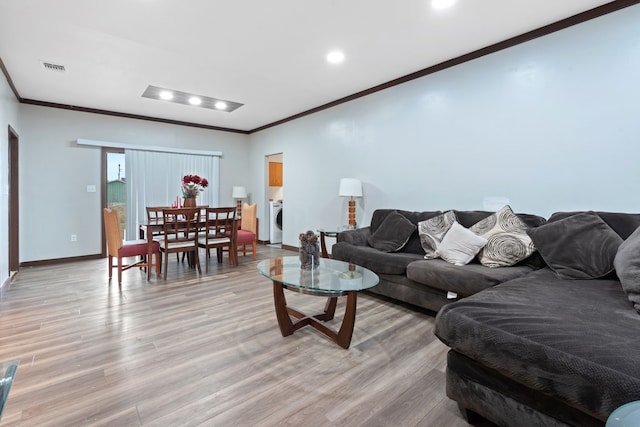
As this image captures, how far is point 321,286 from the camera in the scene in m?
2.13

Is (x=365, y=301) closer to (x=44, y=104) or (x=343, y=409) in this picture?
(x=343, y=409)

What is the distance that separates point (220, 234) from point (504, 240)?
147 inches

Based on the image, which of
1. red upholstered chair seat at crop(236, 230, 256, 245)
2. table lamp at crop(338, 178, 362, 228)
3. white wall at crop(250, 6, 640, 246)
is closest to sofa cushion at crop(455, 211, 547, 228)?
Result: white wall at crop(250, 6, 640, 246)

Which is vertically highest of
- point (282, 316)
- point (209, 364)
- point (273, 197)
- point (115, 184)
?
point (115, 184)

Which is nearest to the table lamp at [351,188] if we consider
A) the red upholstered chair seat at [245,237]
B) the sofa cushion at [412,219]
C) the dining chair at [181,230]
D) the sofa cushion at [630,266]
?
the sofa cushion at [412,219]

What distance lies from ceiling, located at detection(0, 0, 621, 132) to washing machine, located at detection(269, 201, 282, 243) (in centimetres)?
272

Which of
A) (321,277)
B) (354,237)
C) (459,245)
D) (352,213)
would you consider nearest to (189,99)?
(352,213)

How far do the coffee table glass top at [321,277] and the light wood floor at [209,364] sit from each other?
468 mm

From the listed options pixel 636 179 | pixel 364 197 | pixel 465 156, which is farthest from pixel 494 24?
pixel 364 197

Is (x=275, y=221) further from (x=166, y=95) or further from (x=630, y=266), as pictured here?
(x=630, y=266)

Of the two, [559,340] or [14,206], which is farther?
[14,206]

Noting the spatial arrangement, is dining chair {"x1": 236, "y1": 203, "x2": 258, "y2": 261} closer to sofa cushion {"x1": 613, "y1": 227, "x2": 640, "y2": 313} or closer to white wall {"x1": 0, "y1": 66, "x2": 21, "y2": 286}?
white wall {"x1": 0, "y1": 66, "x2": 21, "y2": 286}

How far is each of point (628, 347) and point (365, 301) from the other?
7.42ft

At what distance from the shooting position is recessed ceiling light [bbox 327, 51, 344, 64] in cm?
332
